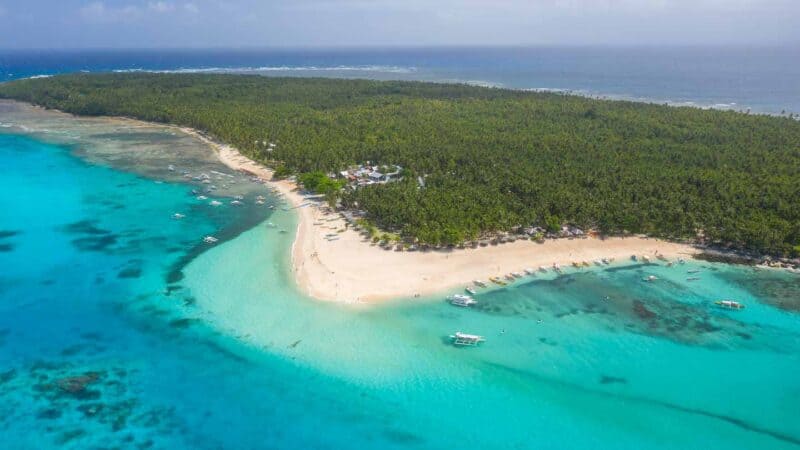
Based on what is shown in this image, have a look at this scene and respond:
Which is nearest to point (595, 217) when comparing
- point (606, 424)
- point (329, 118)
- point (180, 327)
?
point (606, 424)

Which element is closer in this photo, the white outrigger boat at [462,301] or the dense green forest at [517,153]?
the white outrigger boat at [462,301]

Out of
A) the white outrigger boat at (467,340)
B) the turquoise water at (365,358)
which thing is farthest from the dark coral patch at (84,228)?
the white outrigger boat at (467,340)

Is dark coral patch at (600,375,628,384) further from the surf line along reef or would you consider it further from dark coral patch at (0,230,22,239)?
dark coral patch at (0,230,22,239)

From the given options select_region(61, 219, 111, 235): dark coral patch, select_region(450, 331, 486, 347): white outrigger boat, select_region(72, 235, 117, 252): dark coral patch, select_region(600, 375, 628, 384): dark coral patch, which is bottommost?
select_region(600, 375, 628, 384): dark coral patch

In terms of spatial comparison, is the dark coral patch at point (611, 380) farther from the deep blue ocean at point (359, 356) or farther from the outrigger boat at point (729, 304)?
the outrigger boat at point (729, 304)

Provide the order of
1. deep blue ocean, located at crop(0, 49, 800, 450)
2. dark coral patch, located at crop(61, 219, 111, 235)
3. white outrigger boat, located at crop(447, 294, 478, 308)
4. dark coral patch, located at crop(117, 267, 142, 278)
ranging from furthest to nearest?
dark coral patch, located at crop(61, 219, 111, 235) < dark coral patch, located at crop(117, 267, 142, 278) < white outrigger boat, located at crop(447, 294, 478, 308) < deep blue ocean, located at crop(0, 49, 800, 450)

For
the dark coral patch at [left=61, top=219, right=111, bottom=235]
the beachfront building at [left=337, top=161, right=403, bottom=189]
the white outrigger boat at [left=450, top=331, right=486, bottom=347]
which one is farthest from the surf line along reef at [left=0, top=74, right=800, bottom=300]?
the dark coral patch at [left=61, top=219, right=111, bottom=235]

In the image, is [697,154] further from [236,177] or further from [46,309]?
[46,309]
